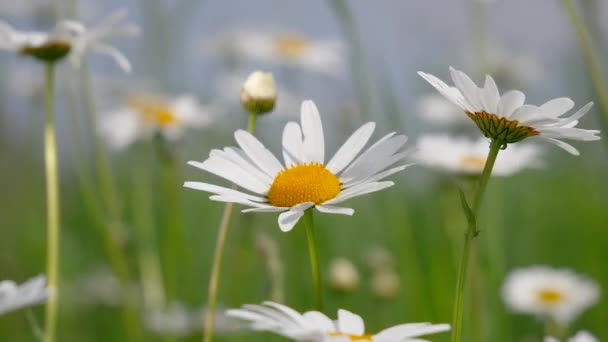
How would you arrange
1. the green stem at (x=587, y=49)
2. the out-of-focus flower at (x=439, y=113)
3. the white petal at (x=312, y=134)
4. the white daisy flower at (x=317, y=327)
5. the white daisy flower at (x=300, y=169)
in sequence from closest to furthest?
the white daisy flower at (x=317, y=327)
the white daisy flower at (x=300, y=169)
the white petal at (x=312, y=134)
the green stem at (x=587, y=49)
the out-of-focus flower at (x=439, y=113)

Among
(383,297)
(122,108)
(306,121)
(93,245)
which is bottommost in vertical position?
(383,297)

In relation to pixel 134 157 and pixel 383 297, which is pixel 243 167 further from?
pixel 134 157

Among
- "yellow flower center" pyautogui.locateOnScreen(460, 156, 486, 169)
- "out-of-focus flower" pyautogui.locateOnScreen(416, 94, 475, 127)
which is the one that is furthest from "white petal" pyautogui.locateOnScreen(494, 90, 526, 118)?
"out-of-focus flower" pyautogui.locateOnScreen(416, 94, 475, 127)

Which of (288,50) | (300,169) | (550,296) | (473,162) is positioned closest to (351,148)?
(300,169)

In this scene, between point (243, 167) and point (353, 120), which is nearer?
point (243, 167)

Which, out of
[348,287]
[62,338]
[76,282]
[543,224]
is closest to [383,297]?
[348,287]

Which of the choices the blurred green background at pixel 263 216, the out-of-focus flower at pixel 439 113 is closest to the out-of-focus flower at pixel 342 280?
the blurred green background at pixel 263 216

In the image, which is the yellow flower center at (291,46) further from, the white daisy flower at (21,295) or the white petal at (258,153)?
the white daisy flower at (21,295)
